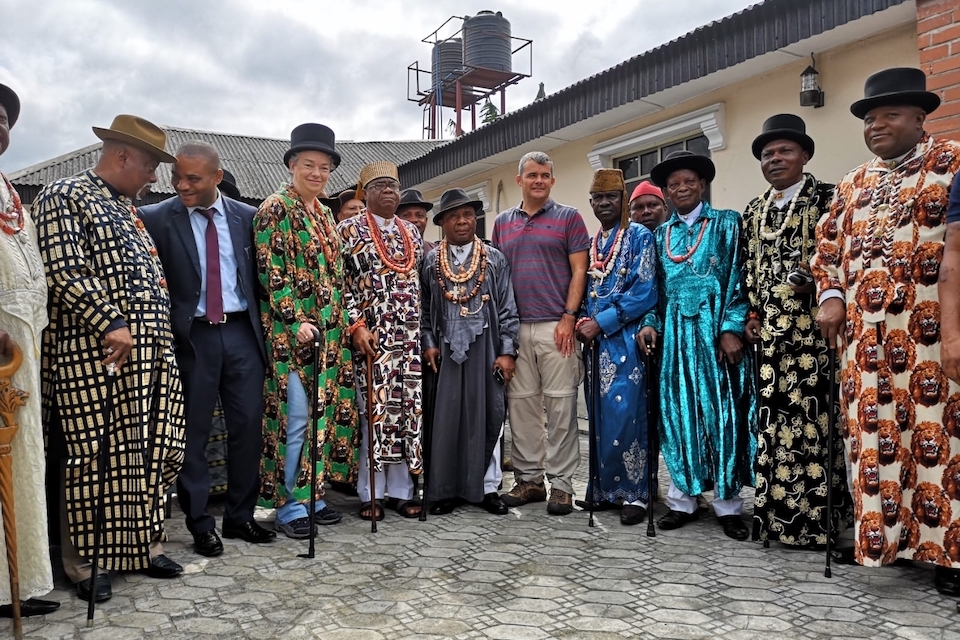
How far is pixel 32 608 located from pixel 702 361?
141 inches

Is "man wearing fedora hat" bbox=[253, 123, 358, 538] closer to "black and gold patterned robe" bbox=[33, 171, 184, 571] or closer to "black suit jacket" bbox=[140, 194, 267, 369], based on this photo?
"black suit jacket" bbox=[140, 194, 267, 369]

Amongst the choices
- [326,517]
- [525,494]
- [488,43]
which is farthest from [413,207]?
[488,43]

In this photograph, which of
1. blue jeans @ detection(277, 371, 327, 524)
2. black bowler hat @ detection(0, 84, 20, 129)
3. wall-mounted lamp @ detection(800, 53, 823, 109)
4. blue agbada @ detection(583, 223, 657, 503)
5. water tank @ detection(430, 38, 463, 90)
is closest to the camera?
black bowler hat @ detection(0, 84, 20, 129)

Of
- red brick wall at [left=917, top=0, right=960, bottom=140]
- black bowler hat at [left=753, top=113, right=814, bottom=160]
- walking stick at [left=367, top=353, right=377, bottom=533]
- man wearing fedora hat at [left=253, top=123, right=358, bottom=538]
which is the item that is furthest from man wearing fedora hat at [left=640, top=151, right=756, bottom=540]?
man wearing fedora hat at [left=253, top=123, right=358, bottom=538]

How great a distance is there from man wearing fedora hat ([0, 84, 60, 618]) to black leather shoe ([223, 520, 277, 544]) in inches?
42.6

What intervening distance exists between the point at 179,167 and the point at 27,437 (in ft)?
5.27

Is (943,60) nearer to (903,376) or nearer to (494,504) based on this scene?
(903,376)

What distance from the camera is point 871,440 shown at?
3.39 meters

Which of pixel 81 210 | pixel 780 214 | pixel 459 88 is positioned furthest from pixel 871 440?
pixel 459 88

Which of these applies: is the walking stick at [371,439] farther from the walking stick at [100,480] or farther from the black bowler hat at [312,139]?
the walking stick at [100,480]

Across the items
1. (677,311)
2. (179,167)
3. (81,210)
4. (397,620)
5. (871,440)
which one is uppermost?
(179,167)

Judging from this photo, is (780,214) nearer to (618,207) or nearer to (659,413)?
(618,207)

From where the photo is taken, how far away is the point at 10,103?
3.21m

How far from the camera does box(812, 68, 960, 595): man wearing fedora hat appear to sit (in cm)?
324
